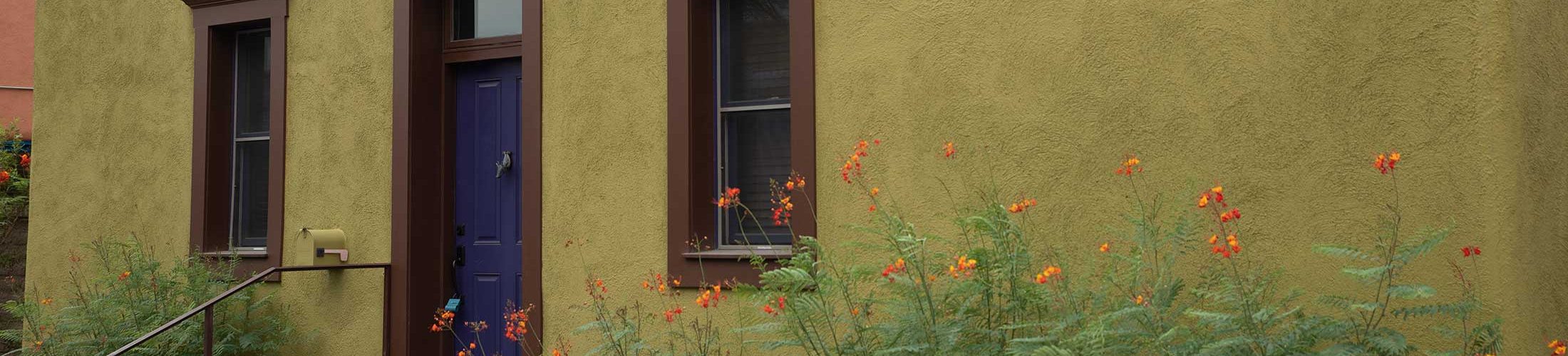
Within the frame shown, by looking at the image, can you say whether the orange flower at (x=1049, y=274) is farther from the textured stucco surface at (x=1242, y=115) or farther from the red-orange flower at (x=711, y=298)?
the red-orange flower at (x=711, y=298)

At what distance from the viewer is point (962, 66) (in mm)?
5727

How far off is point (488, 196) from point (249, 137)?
1946mm

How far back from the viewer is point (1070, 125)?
5.46 meters

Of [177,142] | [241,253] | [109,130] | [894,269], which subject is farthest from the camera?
[109,130]

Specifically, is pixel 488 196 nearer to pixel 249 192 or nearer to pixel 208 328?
pixel 208 328

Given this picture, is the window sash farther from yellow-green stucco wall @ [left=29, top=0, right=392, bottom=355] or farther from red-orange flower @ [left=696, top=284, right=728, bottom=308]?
red-orange flower @ [left=696, top=284, right=728, bottom=308]

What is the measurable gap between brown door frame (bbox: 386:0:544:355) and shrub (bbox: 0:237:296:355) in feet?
2.60

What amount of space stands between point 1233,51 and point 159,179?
20.8 feet

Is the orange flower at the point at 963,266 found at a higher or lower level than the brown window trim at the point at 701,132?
→ lower

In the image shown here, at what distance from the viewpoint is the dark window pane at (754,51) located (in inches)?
251

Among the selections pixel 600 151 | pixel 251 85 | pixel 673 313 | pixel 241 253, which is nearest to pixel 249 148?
pixel 251 85

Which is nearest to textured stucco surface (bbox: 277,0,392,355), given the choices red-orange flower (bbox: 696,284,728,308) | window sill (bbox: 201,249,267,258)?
window sill (bbox: 201,249,267,258)

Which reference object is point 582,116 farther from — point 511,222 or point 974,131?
point 974,131

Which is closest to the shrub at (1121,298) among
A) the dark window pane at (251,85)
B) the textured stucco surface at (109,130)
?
the dark window pane at (251,85)
